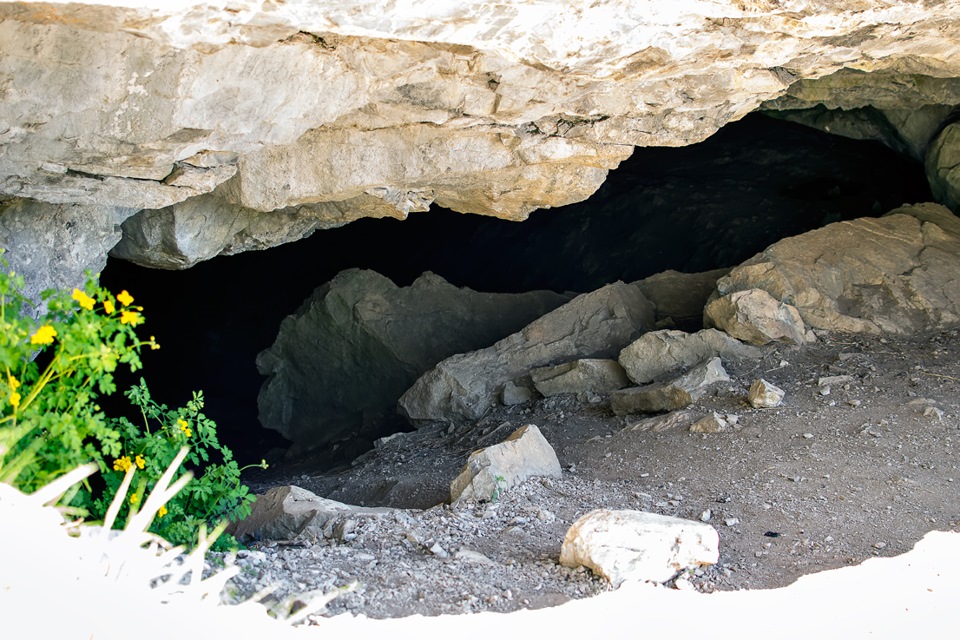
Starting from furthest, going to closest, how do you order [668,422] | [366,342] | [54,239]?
[366,342] < [668,422] < [54,239]

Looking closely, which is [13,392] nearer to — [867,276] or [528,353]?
[528,353]

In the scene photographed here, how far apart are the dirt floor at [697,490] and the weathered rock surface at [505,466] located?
81mm

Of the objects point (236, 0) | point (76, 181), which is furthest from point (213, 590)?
point (76, 181)

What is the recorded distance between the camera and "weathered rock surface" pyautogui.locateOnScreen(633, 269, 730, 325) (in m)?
6.31

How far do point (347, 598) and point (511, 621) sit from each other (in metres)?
0.52

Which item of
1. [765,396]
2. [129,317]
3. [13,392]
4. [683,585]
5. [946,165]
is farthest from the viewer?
[946,165]

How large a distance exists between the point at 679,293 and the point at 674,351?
1.30 m

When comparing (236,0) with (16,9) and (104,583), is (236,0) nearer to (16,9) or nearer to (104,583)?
(16,9)

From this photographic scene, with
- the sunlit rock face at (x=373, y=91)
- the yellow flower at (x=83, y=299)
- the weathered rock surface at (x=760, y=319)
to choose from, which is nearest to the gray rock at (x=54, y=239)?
the sunlit rock face at (x=373, y=91)

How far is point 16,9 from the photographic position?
2414mm

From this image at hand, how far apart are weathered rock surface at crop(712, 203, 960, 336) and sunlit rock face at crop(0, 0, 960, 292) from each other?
1509 millimetres

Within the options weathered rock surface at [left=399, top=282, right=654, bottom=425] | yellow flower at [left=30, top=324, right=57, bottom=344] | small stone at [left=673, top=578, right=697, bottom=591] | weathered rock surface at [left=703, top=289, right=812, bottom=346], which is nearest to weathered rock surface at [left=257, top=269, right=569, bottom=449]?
weathered rock surface at [left=399, top=282, right=654, bottom=425]

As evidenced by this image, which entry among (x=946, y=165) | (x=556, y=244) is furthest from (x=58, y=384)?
(x=556, y=244)

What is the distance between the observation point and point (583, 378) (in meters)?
5.62
